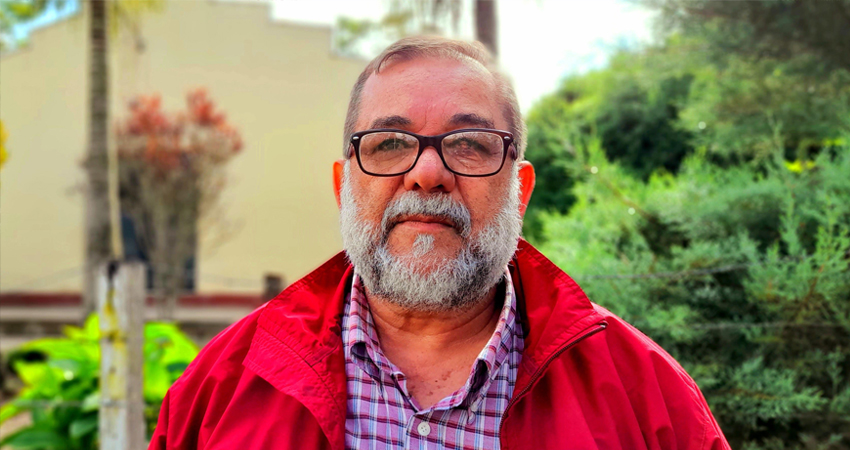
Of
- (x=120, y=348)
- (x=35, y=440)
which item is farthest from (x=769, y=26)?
(x=35, y=440)

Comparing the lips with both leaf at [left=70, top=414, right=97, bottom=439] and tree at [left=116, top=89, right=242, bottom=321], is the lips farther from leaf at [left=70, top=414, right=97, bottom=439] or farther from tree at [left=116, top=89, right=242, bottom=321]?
tree at [left=116, top=89, right=242, bottom=321]

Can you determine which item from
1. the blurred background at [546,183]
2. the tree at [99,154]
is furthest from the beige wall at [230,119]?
the tree at [99,154]

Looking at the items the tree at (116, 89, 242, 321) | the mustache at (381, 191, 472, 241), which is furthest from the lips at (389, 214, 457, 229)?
the tree at (116, 89, 242, 321)

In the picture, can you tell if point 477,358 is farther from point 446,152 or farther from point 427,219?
point 446,152

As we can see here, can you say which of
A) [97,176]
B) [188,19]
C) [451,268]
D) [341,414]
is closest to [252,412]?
[341,414]

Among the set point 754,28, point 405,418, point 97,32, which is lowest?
point 405,418

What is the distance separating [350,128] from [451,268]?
0.50 metres

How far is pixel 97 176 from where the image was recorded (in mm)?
8258

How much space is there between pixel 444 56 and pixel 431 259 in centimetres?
54

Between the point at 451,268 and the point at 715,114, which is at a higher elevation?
the point at 715,114

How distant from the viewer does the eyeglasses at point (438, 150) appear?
1716 millimetres

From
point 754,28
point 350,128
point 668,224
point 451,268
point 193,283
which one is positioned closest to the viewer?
point 451,268

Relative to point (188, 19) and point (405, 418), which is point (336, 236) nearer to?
point (188, 19)

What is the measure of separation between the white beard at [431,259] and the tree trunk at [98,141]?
7.35 meters
